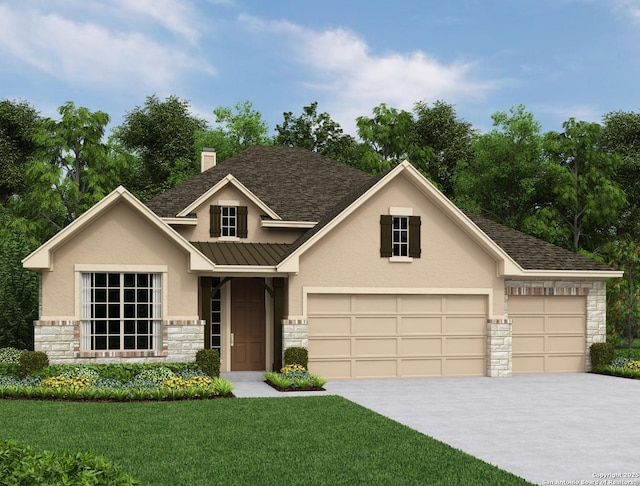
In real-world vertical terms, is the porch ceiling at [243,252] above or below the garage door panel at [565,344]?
above

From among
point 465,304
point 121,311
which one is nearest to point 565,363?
point 465,304

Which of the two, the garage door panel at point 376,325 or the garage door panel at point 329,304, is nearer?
the garage door panel at point 329,304

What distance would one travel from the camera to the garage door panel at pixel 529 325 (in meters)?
21.8

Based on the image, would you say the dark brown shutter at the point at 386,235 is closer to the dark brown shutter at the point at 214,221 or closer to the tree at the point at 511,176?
the dark brown shutter at the point at 214,221

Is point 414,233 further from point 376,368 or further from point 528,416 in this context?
point 528,416

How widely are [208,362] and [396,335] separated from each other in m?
5.59

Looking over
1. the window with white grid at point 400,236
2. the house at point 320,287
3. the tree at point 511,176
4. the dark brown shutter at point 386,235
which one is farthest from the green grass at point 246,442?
the tree at point 511,176

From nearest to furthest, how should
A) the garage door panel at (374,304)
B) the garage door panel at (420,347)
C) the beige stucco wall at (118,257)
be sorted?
1. the beige stucco wall at (118,257)
2. the garage door panel at (374,304)
3. the garage door panel at (420,347)

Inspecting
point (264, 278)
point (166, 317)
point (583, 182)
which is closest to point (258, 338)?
point (264, 278)

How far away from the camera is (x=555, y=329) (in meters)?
22.1

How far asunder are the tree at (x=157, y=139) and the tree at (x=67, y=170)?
8.26m

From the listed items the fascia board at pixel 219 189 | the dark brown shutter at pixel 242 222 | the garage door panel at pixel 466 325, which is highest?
the fascia board at pixel 219 189

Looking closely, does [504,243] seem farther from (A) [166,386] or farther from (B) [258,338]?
(A) [166,386]

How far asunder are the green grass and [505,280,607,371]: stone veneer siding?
9692mm
